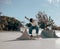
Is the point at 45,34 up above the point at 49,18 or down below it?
below

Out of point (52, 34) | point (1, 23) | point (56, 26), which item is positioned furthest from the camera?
point (56, 26)

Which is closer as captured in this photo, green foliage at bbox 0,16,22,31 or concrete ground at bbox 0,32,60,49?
concrete ground at bbox 0,32,60,49

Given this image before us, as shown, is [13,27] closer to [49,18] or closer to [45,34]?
[49,18]

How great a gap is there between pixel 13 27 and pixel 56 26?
366 inches

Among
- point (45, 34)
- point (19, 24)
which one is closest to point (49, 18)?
point (19, 24)

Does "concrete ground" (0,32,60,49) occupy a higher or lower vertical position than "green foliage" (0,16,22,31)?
lower

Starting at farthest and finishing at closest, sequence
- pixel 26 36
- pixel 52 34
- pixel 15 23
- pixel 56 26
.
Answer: pixel 56 26 < pixel 15 23 < pixel 52 34 < pixel 26 36

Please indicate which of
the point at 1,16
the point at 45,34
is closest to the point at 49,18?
the point at 1,16

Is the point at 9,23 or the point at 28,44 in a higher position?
the point at 9,23

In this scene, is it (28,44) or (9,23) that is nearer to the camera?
(28,44)

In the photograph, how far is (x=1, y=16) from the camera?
→ 2906 centimetres

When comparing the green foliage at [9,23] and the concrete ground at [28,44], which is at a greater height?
the green foliage at [9,23]

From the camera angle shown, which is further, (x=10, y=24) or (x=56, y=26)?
(x=56, y=26)

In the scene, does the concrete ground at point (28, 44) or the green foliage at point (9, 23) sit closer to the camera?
the concrete ground at point (28, 44)
